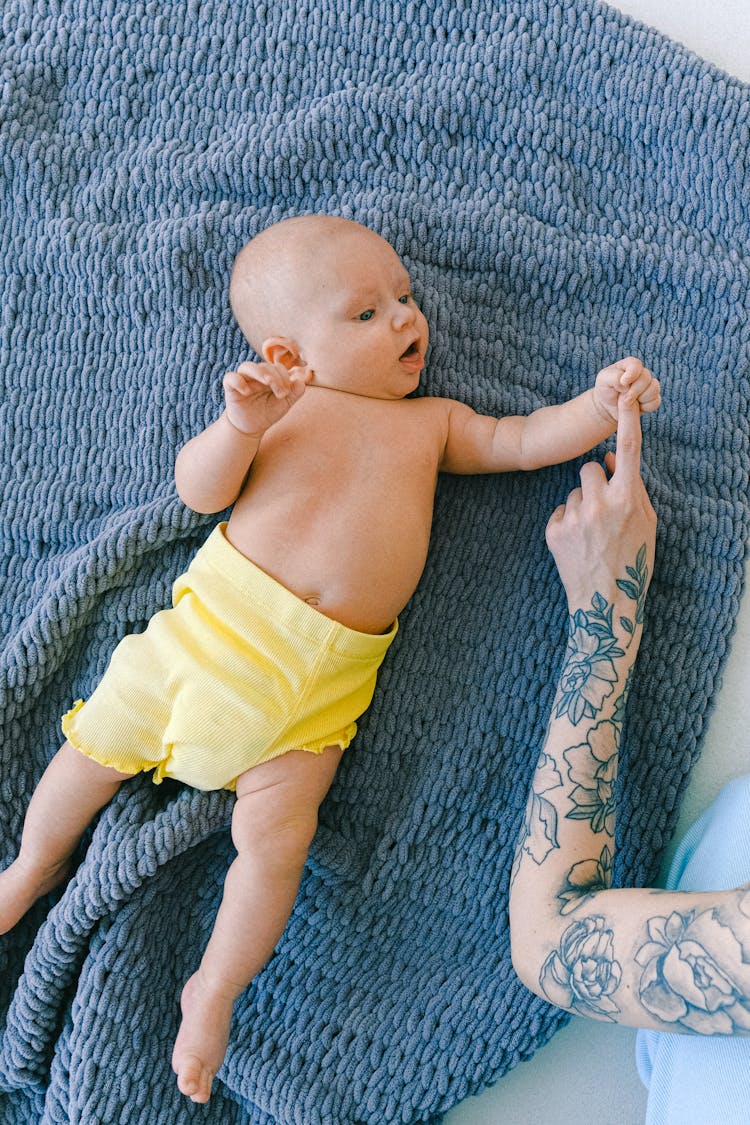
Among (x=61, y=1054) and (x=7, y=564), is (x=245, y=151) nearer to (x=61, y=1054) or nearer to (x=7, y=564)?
(x=7, y=564)

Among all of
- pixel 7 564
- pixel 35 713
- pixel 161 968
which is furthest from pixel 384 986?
pixel 7 564

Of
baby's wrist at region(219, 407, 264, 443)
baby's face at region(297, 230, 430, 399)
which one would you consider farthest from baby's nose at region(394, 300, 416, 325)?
baby's wrist at region(219, 407, 264, 443)

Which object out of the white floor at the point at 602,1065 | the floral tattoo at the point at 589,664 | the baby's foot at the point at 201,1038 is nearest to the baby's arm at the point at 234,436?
the floral tattoo at the point at 589,664

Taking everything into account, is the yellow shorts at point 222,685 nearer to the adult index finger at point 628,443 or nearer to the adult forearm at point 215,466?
the adult forearm at point 215,466

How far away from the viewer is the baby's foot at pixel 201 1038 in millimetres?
1213

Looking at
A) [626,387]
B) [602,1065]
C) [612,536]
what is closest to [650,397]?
[626,387]

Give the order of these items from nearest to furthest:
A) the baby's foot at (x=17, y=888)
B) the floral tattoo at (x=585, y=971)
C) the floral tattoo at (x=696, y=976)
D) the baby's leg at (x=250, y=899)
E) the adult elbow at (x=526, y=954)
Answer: the floral tattoo at (x=696, y=976) → the floral tattoo at (x=585, y=971) → the adult elbow at (x=526, y=954) → the baby's leg at (x=250, y=899) → the baby's foot at (x=17, y=888)

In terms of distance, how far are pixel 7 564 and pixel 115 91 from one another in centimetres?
74

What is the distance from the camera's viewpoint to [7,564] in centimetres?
149

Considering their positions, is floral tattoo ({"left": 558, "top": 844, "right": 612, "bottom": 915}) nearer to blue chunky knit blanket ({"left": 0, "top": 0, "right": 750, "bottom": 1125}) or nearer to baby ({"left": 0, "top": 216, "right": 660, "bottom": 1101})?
blue chunky knit blanket ({"left": 0, "top": 0, "right": 750, "bottom": 1125})

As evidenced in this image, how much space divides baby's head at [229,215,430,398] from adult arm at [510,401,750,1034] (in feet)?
1.02

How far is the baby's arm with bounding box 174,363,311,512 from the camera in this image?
3.93ft

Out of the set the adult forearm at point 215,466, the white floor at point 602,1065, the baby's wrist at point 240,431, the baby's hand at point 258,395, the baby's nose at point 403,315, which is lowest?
the white floor at point 602,1065

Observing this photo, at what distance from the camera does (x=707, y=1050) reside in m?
1.06
